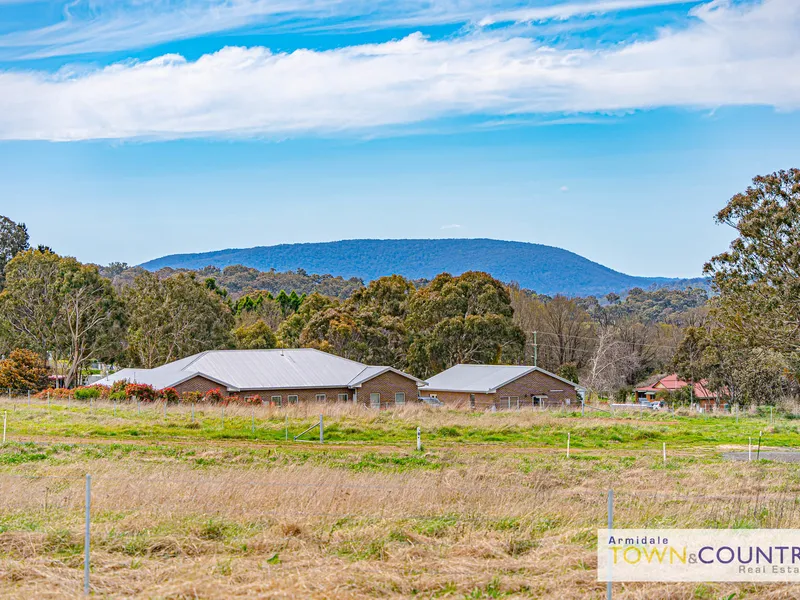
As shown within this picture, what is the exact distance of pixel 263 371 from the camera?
53.4 meters

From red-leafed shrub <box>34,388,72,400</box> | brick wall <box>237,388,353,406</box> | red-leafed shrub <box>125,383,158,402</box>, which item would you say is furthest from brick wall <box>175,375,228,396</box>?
red-leafed shrub <box>34,388,72,400</box>

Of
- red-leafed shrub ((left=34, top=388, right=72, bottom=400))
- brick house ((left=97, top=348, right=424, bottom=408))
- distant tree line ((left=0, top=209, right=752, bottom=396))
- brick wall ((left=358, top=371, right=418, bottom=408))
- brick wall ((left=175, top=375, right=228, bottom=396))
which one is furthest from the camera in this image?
distant tree line ((left=0, top=209, right=752, bottom=396))

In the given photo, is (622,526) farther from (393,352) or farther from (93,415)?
(393,352)

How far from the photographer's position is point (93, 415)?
3738 cm

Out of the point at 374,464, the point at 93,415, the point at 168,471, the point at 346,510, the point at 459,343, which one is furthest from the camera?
the point at 459,343

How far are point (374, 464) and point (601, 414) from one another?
29597mm

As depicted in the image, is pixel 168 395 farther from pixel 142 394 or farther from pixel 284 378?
pixel 284 378

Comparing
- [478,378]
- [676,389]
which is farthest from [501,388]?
[676,389]

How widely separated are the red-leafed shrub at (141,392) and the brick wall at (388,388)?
12357 millimetres

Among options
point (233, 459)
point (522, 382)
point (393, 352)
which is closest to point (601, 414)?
point (522, 382)

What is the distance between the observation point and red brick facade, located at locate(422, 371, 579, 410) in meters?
56.3

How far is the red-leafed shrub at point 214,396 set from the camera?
48250 millimetres

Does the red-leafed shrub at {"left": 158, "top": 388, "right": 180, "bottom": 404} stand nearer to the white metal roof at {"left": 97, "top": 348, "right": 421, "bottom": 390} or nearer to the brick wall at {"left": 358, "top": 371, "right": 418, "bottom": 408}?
the white metal roof at {"left": 97, "top": 348, "right": 421, "bottom": 390}

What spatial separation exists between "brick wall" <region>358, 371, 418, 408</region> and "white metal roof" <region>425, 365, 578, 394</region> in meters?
3.98
